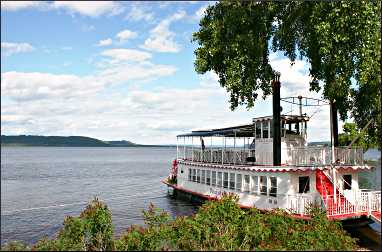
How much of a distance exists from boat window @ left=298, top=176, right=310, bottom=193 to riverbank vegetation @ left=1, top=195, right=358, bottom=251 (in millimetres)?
9527

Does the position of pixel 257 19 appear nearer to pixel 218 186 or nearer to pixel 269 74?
pixel 269 74

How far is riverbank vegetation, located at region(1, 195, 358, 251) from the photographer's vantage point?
14.1 metres

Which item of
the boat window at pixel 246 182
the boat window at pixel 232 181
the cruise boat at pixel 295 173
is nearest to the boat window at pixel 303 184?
the cruise boat at pixel 295 173

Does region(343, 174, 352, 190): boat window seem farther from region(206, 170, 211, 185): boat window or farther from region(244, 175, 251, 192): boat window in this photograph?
region(206, 170, 211, 185): boat window

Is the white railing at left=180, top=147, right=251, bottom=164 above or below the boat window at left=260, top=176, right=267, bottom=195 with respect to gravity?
above

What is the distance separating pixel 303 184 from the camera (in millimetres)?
26812

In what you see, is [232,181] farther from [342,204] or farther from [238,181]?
[342,204]

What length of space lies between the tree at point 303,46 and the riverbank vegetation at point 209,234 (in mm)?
8653

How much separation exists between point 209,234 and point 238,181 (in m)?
16.4

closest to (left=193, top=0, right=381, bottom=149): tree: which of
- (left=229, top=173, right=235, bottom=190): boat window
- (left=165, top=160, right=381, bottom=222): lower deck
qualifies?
(left=165, top=160, right=381, bottom=222): lower deck

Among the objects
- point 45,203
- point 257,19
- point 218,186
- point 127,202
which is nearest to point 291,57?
point 257,19

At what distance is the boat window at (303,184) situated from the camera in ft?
87.6

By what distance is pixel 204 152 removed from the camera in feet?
130

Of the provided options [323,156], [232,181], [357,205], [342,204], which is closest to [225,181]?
[232,181]
